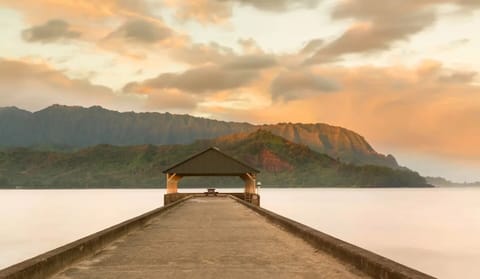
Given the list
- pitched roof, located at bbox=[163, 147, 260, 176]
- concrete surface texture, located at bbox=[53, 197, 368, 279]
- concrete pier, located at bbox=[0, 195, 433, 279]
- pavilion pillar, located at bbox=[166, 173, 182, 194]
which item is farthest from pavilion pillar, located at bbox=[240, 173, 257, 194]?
concrete pier, located at bbox=[0, 195, 433, 279]

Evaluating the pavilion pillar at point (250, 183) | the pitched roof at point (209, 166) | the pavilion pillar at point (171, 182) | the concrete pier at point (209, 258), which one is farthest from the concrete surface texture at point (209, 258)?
the pavilion pillar at point (250, 183)

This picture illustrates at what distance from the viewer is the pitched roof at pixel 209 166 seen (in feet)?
168

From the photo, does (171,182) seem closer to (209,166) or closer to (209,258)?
(209,166)

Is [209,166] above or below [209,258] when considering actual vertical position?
above

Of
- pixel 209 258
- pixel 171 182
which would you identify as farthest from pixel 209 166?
pixel 209 258

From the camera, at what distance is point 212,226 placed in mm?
21359

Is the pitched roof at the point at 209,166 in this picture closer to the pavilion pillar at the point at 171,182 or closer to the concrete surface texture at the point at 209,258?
the pavilion pillar at the point at 171,182

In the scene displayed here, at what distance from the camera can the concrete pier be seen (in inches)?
393

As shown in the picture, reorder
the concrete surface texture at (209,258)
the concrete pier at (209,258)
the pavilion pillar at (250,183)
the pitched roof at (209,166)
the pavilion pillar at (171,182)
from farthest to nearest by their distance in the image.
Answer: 1. the pavilion pillar at (250,183)
2. the pavilion pillar at (171,182)
3. the pitched roof at (209,166)
4. the concrete surface texture at (209,258)
5. the concrete pier at (209,258)

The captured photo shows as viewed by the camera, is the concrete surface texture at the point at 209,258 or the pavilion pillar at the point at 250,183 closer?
the concrete surface texture at the point at 209,258

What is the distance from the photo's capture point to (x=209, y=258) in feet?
40.2

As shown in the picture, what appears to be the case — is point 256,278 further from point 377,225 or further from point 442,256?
point 377,225

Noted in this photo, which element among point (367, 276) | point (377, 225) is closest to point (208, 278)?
point (367, 276)

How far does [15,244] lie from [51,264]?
4173cm
